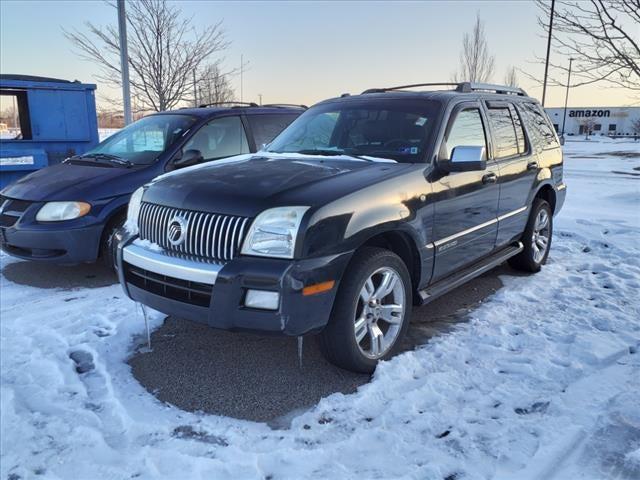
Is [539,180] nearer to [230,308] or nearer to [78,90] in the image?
[230,308]

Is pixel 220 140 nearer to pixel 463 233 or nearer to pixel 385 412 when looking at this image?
pixel 463 233

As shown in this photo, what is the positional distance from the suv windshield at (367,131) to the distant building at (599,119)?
3099 inches

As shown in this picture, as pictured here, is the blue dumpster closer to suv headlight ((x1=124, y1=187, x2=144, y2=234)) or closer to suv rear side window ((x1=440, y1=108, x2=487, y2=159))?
suv headlight ((x1=124, y1=187, x2=144, y2=234))

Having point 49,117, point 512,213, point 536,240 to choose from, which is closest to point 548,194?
point 536,240

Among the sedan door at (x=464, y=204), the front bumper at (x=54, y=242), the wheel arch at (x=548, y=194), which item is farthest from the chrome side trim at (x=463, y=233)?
the front bumper at (x=54, y=242)

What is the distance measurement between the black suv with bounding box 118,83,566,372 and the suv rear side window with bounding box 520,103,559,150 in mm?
611

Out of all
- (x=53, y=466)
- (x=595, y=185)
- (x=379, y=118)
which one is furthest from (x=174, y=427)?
(x=595, y=185)

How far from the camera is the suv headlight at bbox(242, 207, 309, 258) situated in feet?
9.74

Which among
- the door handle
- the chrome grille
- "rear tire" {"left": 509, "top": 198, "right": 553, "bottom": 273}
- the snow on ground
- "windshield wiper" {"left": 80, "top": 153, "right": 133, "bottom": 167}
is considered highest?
"windshield wiper" {"left": 80, "top": 153, "right": 133, "bottom": 167}

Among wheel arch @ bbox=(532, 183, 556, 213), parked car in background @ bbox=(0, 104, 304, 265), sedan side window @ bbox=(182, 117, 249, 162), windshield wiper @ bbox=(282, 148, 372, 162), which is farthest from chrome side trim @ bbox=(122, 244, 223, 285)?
wheel arch @ bbox=(532, 183, 556, 213)

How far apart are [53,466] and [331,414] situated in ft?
4.64

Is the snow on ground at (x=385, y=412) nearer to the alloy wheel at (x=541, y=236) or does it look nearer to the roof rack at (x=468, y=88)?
the alloy wheel at (x=541, y=236)

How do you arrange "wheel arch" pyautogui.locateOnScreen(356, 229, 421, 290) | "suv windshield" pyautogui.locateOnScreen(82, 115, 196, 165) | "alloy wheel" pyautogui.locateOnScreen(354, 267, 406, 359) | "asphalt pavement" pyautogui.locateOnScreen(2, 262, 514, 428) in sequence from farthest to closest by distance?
"suv windshield" pyautogui.locateOnScreen(82, 115, 196, 165) < "wheel arch" pyautogui.locateOnScreen(356, 229, 421, 290) < "alloy wheel" pyautogui.locateOnScreen(354, 267, 406, 359) < "asphalt pavement" pyautogui.locateOnScreen(2, 262, 514, 428)

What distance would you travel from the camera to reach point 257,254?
299 centimetres
